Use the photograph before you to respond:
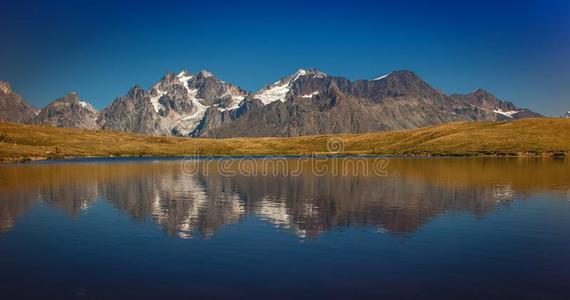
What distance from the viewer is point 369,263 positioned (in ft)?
105

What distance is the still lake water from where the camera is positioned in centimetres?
2725

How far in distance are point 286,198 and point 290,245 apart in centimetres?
2842

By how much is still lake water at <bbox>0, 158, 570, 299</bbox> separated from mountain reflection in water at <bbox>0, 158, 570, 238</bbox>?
32cm

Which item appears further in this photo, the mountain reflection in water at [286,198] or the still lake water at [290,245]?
the mountain reflection in water at [286,198]

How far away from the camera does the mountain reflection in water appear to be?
48.2 meters

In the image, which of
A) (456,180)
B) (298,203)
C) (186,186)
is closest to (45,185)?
(186,186)

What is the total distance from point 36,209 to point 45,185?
99.7ft

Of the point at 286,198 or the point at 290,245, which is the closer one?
the point at 290,245

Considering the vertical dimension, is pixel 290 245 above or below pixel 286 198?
below

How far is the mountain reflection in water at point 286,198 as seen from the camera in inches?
1898

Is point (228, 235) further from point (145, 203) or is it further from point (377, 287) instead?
point (145, 203)

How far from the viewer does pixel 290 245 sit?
3772 cm

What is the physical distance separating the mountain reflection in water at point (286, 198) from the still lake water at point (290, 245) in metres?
0.32

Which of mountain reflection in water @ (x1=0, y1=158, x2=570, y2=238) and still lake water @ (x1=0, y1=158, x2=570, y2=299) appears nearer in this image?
still lake water @ (x1=0, y1=158, x2=570, y2=299)
